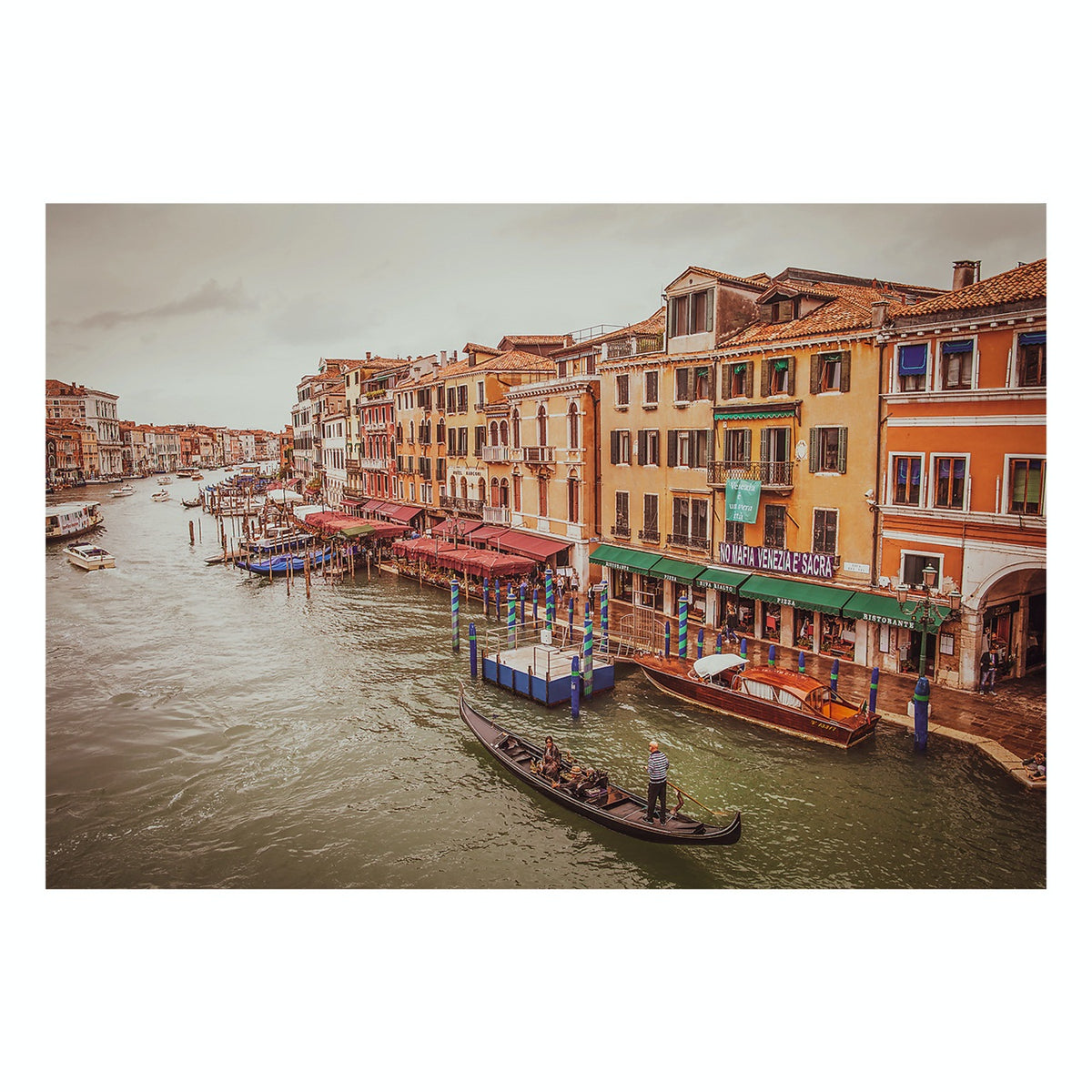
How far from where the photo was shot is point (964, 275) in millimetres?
10977

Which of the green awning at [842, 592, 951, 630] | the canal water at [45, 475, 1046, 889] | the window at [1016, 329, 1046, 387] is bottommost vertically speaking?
the canal water at [45, 475, 1046, 889]

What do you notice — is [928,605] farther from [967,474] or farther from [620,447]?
[620,447]

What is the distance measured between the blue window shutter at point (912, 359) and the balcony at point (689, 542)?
191 inches

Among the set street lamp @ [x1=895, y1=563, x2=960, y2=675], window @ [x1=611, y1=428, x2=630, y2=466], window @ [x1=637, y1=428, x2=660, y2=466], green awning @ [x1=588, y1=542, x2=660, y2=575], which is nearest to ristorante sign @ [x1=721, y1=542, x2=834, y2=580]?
street lamp @ [x1=895, y1=563, x2=960, y2=675]

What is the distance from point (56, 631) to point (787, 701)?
12.9 meters

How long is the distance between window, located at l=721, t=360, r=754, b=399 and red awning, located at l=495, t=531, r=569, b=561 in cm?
594

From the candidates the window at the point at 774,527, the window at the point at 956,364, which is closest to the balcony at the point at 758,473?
the window at the point at 774,527

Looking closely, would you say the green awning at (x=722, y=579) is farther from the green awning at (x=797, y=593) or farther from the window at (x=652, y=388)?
the window at (x=652, y=388)

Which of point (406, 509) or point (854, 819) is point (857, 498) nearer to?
point (854, 819)

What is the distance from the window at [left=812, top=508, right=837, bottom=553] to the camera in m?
12.5

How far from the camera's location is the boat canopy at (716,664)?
11.3 metres

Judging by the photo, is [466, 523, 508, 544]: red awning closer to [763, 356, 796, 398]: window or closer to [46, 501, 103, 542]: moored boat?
[763, 356, 796, 398]: window

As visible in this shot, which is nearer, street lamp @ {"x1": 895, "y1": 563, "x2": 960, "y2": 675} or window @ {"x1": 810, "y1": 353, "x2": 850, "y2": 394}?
street lamp @ {"x1": 895, "y1": 563, "x2": 960, "y2": 675}
